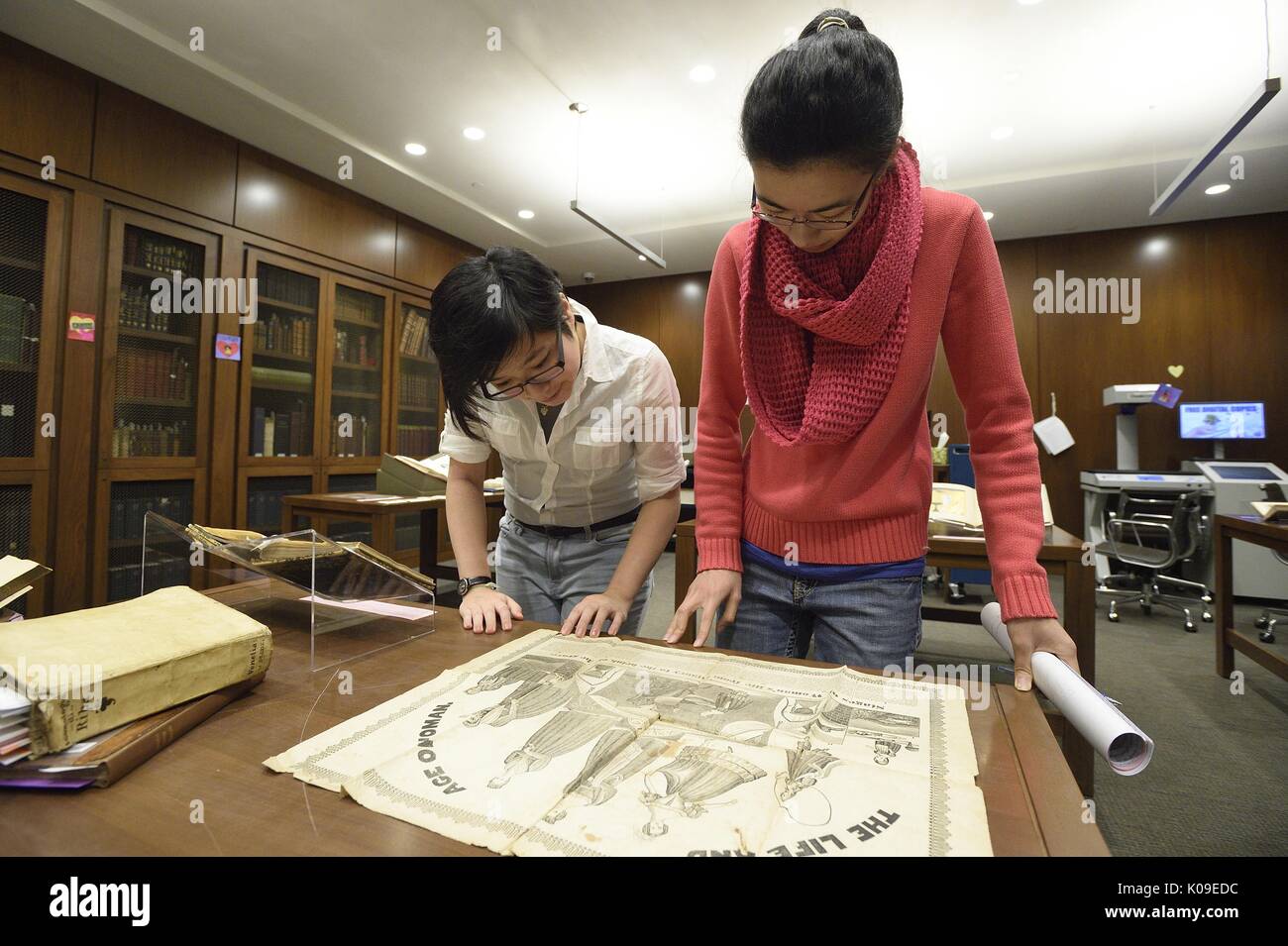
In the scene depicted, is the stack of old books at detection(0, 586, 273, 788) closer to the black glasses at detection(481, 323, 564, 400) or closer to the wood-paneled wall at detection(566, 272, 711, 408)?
the black glasses at detection(481, 323, 564, 400)

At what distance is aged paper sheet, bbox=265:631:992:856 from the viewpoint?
446mm

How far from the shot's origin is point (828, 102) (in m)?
0.64

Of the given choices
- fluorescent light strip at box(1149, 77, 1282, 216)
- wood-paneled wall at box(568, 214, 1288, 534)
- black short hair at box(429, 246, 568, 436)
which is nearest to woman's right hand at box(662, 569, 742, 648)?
black short hair at box(429, 246, 568, 436)

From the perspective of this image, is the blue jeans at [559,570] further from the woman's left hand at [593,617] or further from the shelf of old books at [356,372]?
the shelf of old books at [356,372]

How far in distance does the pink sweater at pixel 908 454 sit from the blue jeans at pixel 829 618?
0.14ft

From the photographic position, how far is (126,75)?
3031 mm

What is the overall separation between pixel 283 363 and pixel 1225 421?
22.0 ft

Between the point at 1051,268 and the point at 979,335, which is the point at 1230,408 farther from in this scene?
the point at 979,335

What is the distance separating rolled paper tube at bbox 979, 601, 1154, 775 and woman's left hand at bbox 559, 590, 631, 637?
577mm

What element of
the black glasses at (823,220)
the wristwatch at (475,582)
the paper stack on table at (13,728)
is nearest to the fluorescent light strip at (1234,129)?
the black glasses at (823,220)

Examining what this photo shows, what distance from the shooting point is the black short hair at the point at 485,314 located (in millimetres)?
937

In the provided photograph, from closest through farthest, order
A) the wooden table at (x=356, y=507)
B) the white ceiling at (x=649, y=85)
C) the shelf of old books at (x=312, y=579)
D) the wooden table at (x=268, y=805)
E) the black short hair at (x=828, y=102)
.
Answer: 1. the wooden table at (x=268, y=805)
2. the black short hair at (x=828, y=102)
3. the shelf of old books at (x=312, y=579)
4. the wooden table at (x=356, y=507)
5. the white ceiling at (x=649, y=85)

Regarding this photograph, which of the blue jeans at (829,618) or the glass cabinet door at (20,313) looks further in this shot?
the glass cabinet door at (20,313)
